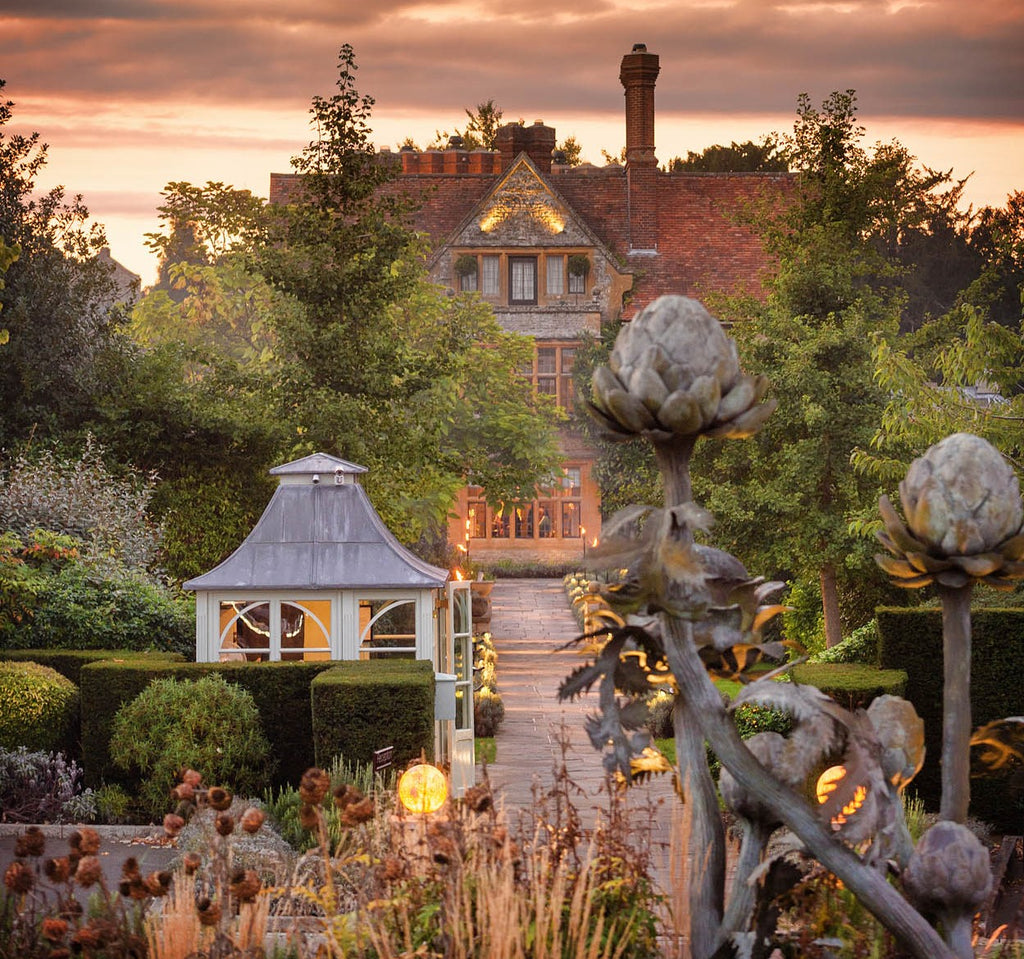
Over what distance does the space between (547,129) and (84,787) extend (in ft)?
87.8

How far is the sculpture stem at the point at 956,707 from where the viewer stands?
3.54 m

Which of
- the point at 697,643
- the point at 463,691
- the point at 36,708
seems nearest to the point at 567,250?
the point at 463,691

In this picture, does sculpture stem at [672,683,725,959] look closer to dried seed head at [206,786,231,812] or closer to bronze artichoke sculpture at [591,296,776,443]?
bronze artichoke sculpture at [591,296,776,443]

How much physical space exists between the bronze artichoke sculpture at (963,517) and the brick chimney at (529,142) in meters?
32.5

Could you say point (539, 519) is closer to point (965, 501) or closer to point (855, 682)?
point (855, 682)

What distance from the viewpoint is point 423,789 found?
791 cm

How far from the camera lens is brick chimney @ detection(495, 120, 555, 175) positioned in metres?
35.4

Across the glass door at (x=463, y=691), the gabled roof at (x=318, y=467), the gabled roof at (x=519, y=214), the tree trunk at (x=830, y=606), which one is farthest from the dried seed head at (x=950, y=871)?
the gabled roof at (x=519, y=214)

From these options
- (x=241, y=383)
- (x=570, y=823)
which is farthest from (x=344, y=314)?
(x=570, y=823)

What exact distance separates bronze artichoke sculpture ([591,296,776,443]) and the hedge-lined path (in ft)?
2.05

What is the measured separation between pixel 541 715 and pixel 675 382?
14.3 meters

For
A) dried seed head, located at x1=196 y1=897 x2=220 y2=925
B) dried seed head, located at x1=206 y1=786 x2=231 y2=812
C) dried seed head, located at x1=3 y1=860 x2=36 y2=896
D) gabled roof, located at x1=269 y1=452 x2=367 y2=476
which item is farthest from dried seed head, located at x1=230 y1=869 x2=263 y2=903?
gabled roof, located at x1=269 y1=452 x2=367 y2=476

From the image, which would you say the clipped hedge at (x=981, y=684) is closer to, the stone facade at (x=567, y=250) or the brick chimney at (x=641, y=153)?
the stone facade at (x=567, y=250)

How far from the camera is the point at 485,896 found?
13.4 feet
